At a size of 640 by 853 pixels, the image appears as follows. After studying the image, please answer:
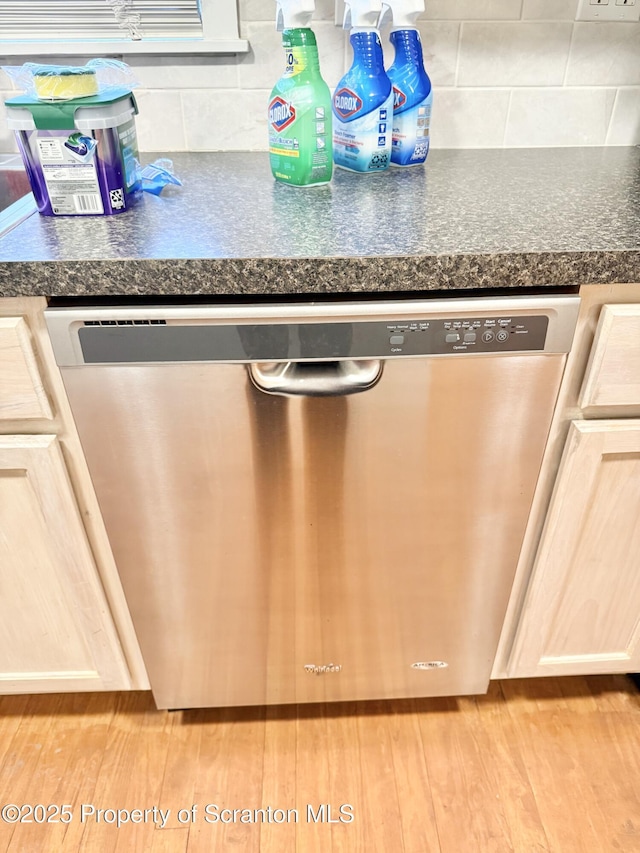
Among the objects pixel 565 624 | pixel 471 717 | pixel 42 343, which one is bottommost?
pixel 471 717

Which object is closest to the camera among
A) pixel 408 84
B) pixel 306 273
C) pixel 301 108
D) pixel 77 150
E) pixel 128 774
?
pixel 306 273

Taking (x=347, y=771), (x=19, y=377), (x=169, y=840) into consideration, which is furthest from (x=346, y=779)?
(x=19, y=377)

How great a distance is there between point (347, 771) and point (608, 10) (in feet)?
5.06

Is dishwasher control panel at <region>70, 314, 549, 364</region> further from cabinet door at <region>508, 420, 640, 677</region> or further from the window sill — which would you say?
the window sill

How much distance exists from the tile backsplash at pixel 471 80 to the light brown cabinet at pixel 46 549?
0.68m

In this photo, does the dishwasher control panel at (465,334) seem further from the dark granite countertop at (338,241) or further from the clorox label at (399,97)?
the clorox label at (399,97)

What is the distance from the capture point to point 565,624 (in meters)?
1.10

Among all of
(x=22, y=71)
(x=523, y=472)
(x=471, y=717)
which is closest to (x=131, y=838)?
(x=471, y=717)

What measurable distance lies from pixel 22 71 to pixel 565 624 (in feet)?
4.20

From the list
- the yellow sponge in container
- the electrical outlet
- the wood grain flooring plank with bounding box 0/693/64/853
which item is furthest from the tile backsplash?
the wood grain flooring plank with bounding box 0/693/64/853

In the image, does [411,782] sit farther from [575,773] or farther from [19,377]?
[19,377]

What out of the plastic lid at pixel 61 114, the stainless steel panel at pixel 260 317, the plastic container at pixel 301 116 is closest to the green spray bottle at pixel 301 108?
the plastic container at pixel 301 116

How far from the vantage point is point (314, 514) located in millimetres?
917

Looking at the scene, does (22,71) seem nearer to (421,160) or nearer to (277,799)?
(421,160)
